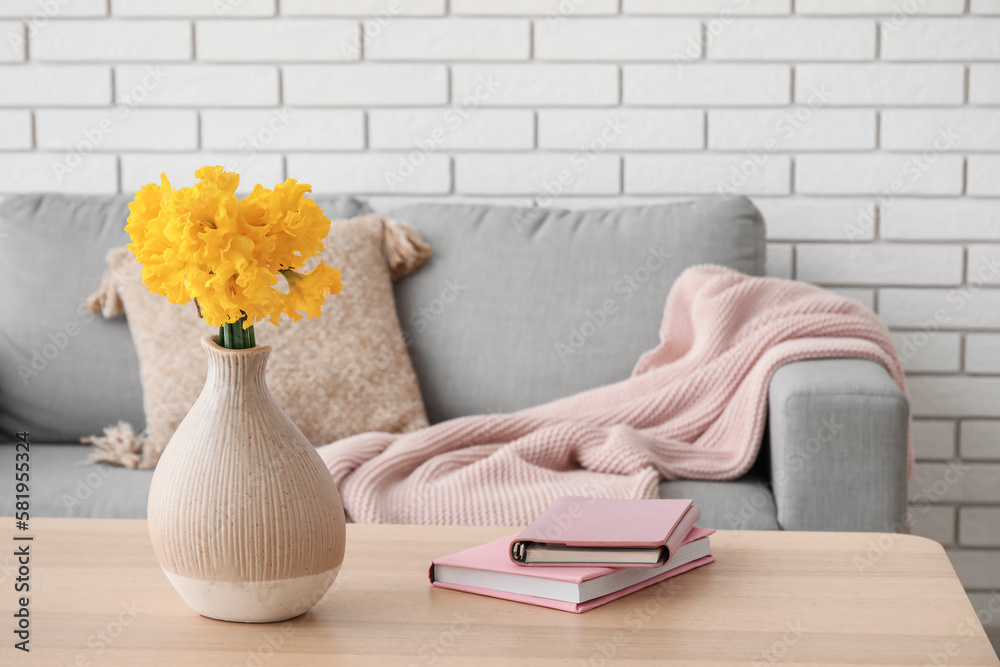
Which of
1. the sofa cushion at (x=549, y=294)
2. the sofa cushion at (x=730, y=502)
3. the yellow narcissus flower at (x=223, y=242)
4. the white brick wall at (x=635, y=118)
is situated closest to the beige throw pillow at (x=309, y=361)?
the sofa cushion at (x=549, y=294)

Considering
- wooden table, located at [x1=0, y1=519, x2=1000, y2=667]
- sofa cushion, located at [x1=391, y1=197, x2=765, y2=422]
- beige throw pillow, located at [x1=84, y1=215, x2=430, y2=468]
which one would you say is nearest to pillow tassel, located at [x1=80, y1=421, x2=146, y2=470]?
beige throw pillow, located at [x1=84, y1=215, x2=430, y2=468]

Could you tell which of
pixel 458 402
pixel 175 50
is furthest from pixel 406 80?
pixel 458 402

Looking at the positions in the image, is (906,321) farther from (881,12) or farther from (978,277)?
(881,12)

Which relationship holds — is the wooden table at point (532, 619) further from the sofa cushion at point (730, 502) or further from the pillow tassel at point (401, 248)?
the pillow tassel at point (401, 248)

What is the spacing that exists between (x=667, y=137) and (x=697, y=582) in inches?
55.9

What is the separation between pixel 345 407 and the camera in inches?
65.8

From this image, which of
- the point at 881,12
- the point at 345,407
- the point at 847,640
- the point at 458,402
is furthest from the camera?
the point at 881,12

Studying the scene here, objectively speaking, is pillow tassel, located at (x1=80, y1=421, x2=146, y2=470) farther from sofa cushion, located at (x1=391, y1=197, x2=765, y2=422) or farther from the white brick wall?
the white brick wall

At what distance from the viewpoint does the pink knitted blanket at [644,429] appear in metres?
1.36

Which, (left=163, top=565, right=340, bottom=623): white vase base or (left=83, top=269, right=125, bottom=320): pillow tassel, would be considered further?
(left=83, top=269, right=125, bottom=320): pillow tassel

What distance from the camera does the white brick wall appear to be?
2004mm

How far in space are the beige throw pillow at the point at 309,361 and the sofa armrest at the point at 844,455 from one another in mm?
715

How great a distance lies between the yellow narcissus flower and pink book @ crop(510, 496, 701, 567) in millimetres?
295

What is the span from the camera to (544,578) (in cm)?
77
